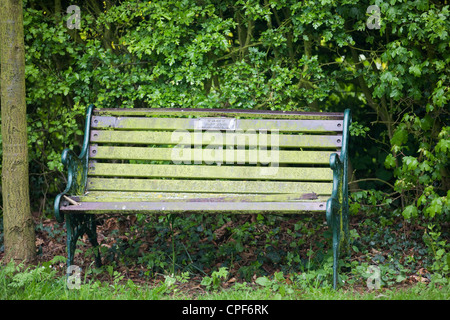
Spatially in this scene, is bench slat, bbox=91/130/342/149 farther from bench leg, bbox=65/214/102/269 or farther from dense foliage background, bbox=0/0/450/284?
bench leg, bbox=65/214/102/269

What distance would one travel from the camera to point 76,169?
4059 mm

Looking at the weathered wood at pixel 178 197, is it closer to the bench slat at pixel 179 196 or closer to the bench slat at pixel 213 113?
the bench slat at pixel 179 196

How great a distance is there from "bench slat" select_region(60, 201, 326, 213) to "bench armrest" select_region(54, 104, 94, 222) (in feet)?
0.86

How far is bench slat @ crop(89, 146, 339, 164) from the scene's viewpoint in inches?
167

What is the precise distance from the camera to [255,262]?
425cm

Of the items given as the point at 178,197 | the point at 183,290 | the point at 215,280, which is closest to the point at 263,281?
the point at 215,280

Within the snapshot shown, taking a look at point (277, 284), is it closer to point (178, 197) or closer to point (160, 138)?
point (178, 197)

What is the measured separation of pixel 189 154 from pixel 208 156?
0.15 metres

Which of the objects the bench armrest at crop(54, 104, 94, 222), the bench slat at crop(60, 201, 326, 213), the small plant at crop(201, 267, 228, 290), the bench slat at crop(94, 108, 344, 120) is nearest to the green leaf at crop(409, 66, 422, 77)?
the bench slat at crop(94, 108, 344, 120)

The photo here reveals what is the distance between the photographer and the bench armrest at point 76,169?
12.4ft

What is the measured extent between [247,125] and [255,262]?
40.5 inches
